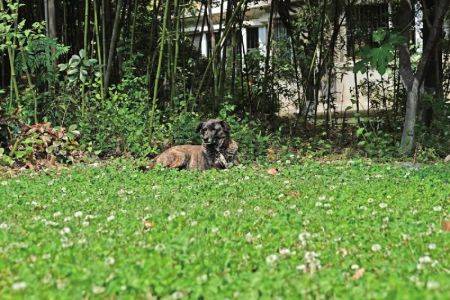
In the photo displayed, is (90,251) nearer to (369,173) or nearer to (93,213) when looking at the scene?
(93,213)

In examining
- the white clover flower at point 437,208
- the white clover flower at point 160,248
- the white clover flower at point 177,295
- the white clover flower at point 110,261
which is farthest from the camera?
the white clover flower at point 437,208

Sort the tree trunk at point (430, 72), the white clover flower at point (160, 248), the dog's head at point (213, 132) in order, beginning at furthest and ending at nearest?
1. the tree trunk at point (430, 72)
2. the dog's head at point (213, 132)
3. the white clover flower at point (160, 248)

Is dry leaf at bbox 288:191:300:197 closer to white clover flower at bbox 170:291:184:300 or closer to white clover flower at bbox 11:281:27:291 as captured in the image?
white clover flower at bbox 170:291:184:300

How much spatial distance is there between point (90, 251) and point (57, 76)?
5.50 metres

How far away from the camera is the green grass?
2.49 m

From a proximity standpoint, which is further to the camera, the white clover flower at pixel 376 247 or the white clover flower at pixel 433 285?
the white clover flower at pixel 376 247

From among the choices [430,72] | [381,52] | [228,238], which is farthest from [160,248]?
[430,72]

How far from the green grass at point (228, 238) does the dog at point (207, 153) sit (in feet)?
2.89

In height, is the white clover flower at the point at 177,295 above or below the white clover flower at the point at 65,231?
below

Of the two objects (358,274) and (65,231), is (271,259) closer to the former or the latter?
(358,274)

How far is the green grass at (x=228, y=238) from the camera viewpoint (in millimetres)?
2490

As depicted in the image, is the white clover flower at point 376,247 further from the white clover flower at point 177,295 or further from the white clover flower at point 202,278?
the white clover flower at point 177,295

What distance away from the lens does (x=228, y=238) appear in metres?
3.38

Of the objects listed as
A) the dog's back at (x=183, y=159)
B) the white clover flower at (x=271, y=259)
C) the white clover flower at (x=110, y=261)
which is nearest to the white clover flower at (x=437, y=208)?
the white clover flower at (x=271, y=259)
